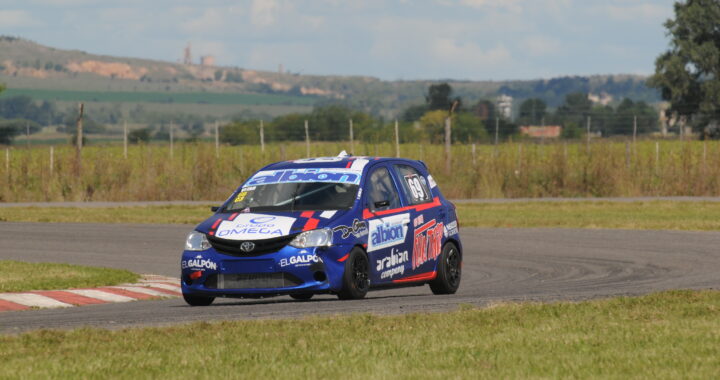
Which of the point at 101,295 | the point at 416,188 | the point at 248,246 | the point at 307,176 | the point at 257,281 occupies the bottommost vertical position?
the point at 101,295

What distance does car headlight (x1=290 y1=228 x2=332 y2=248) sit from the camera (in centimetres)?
1277

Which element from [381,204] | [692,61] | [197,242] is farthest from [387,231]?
[692,61]

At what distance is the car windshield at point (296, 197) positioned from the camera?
531 inches

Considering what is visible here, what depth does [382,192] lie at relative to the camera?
14188 mm

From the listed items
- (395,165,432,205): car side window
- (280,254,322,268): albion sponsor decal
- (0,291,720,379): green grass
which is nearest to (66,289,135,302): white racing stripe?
(280,254,322,268): albion sponsor decal

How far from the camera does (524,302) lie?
486 inches

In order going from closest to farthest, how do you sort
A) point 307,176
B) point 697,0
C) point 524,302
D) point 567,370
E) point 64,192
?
point 567,370 < point 524,302 < point 307,176 < point 64,192 < point 697,0

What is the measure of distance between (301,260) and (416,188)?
2.60 meters

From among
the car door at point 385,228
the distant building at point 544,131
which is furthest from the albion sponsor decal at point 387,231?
the distant building at point 544,131

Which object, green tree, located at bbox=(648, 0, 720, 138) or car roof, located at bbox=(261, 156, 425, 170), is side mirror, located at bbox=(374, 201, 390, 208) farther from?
green tree, located at bbox=(648, 0, 720, 138)

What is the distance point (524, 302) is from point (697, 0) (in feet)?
272

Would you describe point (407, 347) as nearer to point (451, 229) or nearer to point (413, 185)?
point (413, 185)

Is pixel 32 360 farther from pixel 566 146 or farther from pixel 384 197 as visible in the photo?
pixel 566 146

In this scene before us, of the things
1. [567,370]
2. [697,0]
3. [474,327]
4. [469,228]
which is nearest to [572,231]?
[469,228]
